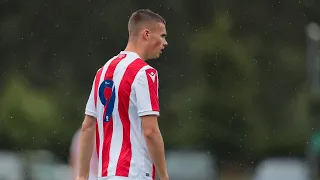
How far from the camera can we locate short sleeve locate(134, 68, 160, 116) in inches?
262

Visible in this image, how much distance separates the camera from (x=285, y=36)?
52.1m

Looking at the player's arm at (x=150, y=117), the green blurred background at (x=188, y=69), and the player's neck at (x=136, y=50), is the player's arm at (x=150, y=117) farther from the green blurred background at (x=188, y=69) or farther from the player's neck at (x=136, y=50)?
the green blurred background at (x=188, y=69)

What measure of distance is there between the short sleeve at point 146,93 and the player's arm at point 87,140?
1.37 ft

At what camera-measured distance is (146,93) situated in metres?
6.68

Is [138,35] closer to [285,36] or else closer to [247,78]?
[247,78]

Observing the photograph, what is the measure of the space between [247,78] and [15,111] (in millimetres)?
10946

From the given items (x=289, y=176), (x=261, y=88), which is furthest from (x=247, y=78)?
(x=289, y=176)

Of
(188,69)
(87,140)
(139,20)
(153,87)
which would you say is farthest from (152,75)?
(188,69)

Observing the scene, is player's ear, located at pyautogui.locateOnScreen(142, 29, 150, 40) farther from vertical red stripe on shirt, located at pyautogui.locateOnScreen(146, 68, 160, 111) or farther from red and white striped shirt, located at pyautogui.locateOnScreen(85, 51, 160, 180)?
vertical red stripe on shirt, located at pyautogui.locateOnScreen(146, 68, 160, 111)

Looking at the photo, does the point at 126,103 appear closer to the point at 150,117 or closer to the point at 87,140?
the point at 150,117

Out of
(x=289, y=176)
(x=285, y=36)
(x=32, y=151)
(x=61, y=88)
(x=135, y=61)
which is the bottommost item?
(x=135, y=61)

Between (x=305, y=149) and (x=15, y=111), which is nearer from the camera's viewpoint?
→ (x=15, y=111)

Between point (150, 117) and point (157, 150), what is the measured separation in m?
0.21

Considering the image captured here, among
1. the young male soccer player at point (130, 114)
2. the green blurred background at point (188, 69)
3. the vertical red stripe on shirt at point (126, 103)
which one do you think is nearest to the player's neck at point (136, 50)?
the young male soccer player at point (130, 114)
